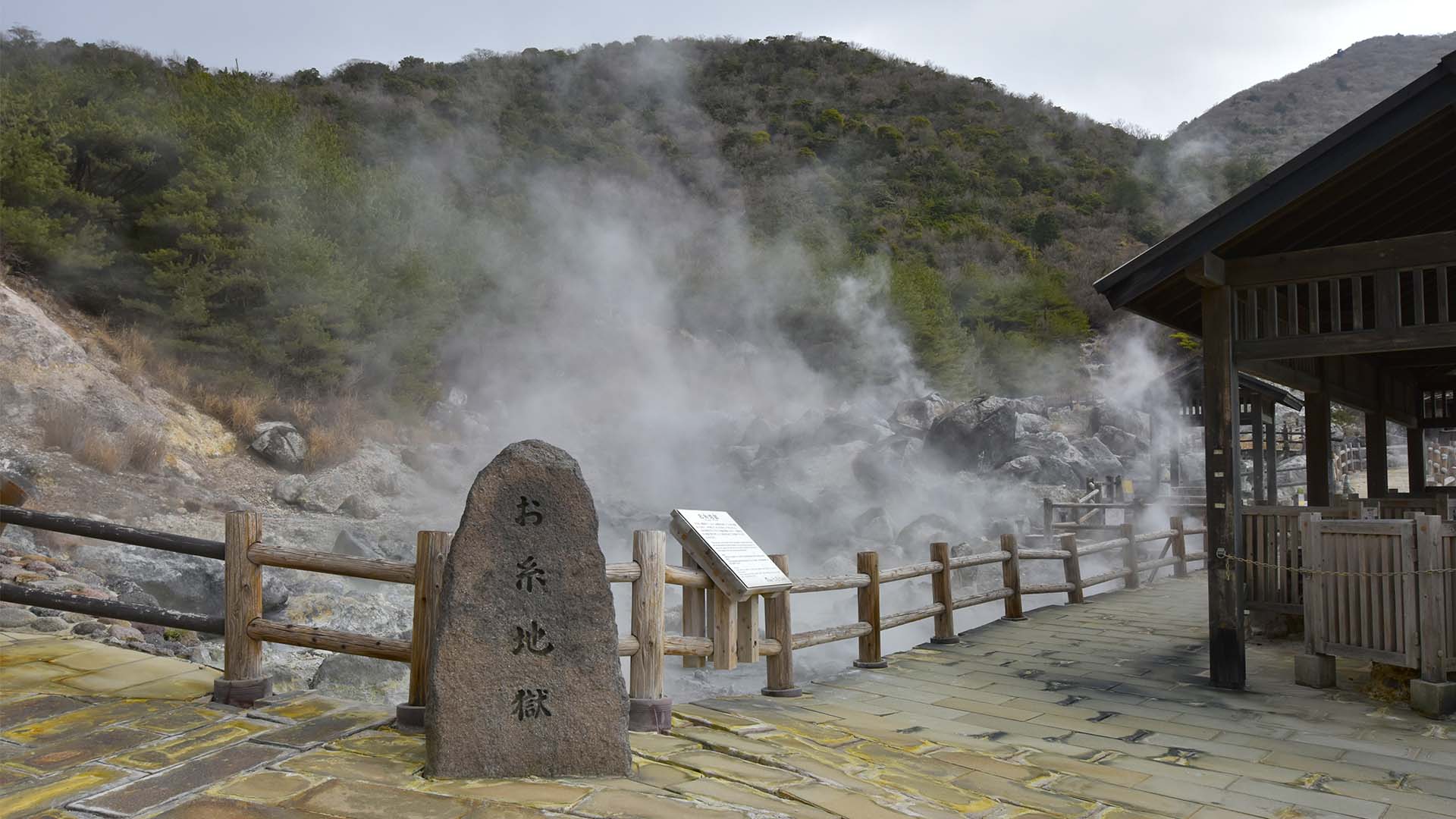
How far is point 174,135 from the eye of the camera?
1958 cm

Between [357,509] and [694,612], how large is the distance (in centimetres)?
1264

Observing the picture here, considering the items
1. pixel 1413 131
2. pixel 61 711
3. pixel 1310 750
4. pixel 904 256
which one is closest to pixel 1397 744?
pixel 1310 750

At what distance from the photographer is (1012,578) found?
361 inches

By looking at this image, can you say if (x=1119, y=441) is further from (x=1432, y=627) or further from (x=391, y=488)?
(x=1432, y=627)

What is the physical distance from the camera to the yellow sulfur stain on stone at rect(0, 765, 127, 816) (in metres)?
3.11

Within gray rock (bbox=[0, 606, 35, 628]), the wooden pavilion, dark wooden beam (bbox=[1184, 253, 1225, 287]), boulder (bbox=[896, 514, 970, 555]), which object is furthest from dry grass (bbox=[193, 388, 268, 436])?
dark wooden beam (bbox=[1184, 253, 1225, 287])

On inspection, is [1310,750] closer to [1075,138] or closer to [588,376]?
[588,376]

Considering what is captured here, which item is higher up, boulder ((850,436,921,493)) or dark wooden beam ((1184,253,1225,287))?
dark wooden beam ((1184,253,1225,287))

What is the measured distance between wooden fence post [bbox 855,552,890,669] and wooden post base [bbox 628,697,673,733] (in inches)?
104

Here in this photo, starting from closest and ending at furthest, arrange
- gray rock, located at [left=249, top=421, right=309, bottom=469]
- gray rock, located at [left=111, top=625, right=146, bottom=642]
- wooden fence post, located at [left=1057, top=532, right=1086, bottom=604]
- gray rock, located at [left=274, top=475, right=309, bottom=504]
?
gray rock, located at [left=111, top=625, right=146, bottom=642], wooden fence post, located at [left=1057, top=532, right=1086, bottom=604], gray rock, located at [left=274, top=475, right=309, bottom=504], gray rock, located at [left=249, top=421, right=309, bottom=469]

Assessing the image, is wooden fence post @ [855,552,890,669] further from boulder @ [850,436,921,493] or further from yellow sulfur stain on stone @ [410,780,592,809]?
boulder @ [850,436,921,493]

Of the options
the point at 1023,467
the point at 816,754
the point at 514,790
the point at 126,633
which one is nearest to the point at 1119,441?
the point at 1023,467

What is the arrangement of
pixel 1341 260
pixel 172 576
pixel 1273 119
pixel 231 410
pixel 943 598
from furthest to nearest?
pixel 1273 119
pixel 231 410
pixel 172 576
pixel 943 598
pixel 1341 260

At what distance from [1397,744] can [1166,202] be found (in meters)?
51.3
